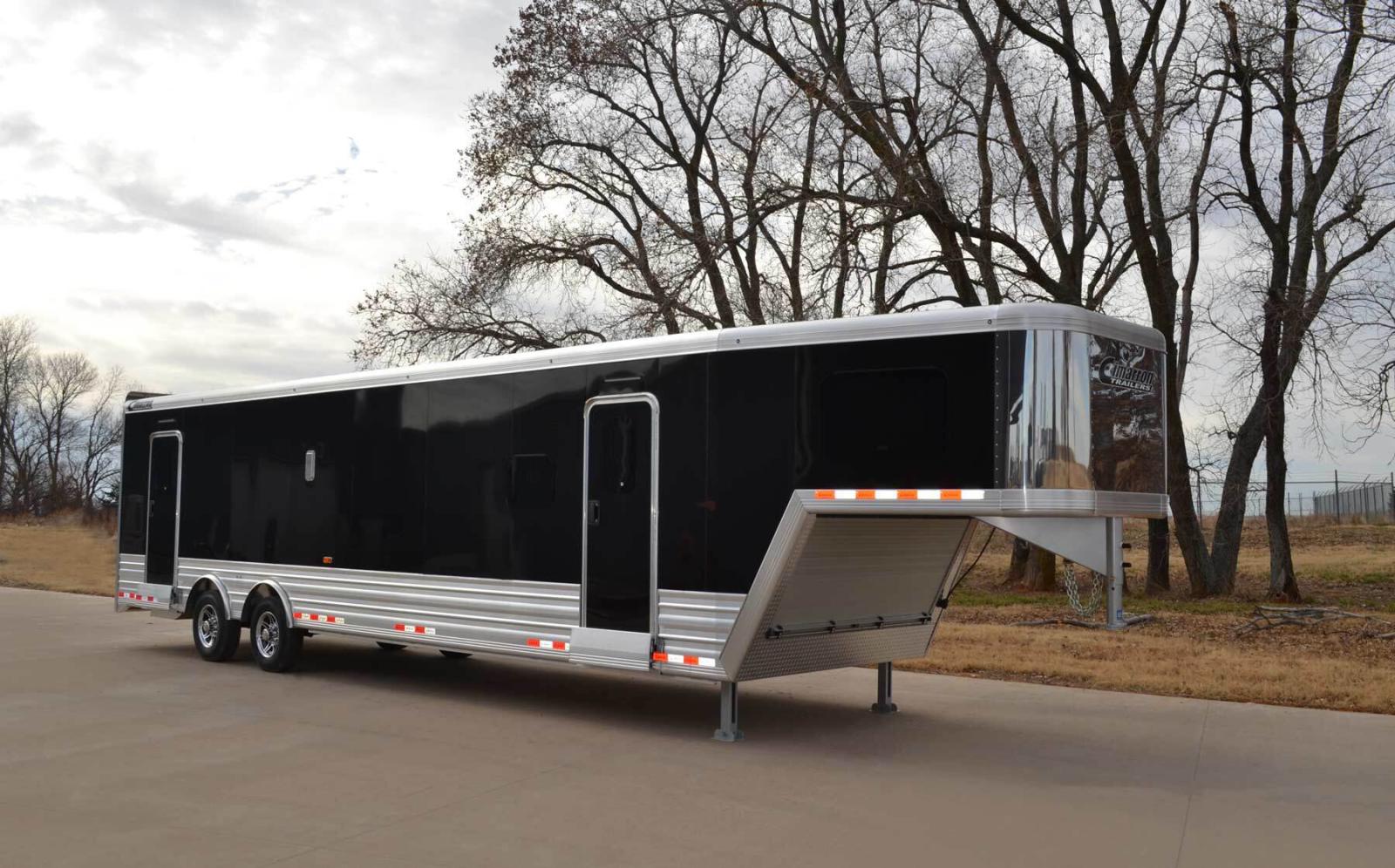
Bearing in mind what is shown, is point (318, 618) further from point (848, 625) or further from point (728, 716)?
point (848, 625)

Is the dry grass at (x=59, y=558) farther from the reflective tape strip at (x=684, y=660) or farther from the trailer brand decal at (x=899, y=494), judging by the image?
the trailer brand decal at (x=899, y=494)

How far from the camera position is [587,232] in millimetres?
26172

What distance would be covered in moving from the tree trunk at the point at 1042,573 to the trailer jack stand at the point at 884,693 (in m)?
13.0

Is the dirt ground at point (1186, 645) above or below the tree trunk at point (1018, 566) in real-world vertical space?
below

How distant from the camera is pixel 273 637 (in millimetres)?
12164

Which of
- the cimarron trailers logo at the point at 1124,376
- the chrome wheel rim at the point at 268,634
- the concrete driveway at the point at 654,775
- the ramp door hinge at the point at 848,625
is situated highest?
the cimarron trailers logo at the point at 1124,376

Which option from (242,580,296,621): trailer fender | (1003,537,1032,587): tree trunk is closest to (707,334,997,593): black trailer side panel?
(242,580,296,621): trailer fender

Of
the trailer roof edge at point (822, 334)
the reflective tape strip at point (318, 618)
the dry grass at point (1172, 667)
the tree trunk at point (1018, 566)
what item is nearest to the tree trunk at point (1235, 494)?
the tree trunk at point (1018, 566)

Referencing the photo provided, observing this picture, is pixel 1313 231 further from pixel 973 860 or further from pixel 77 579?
pixel 77 579

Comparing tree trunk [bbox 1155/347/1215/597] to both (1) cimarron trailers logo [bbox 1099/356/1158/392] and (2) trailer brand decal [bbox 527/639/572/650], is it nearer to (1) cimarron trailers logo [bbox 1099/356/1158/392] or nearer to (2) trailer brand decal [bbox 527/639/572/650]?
(1) cimarron trailers logo [bbox 1099/356/1158/392]

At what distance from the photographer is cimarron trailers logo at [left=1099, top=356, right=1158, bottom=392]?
25.8ft

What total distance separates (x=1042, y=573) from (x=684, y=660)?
15798 millimetres

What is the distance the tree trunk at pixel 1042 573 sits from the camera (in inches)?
896

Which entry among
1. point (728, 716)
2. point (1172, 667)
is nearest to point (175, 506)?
point (728, 716)
